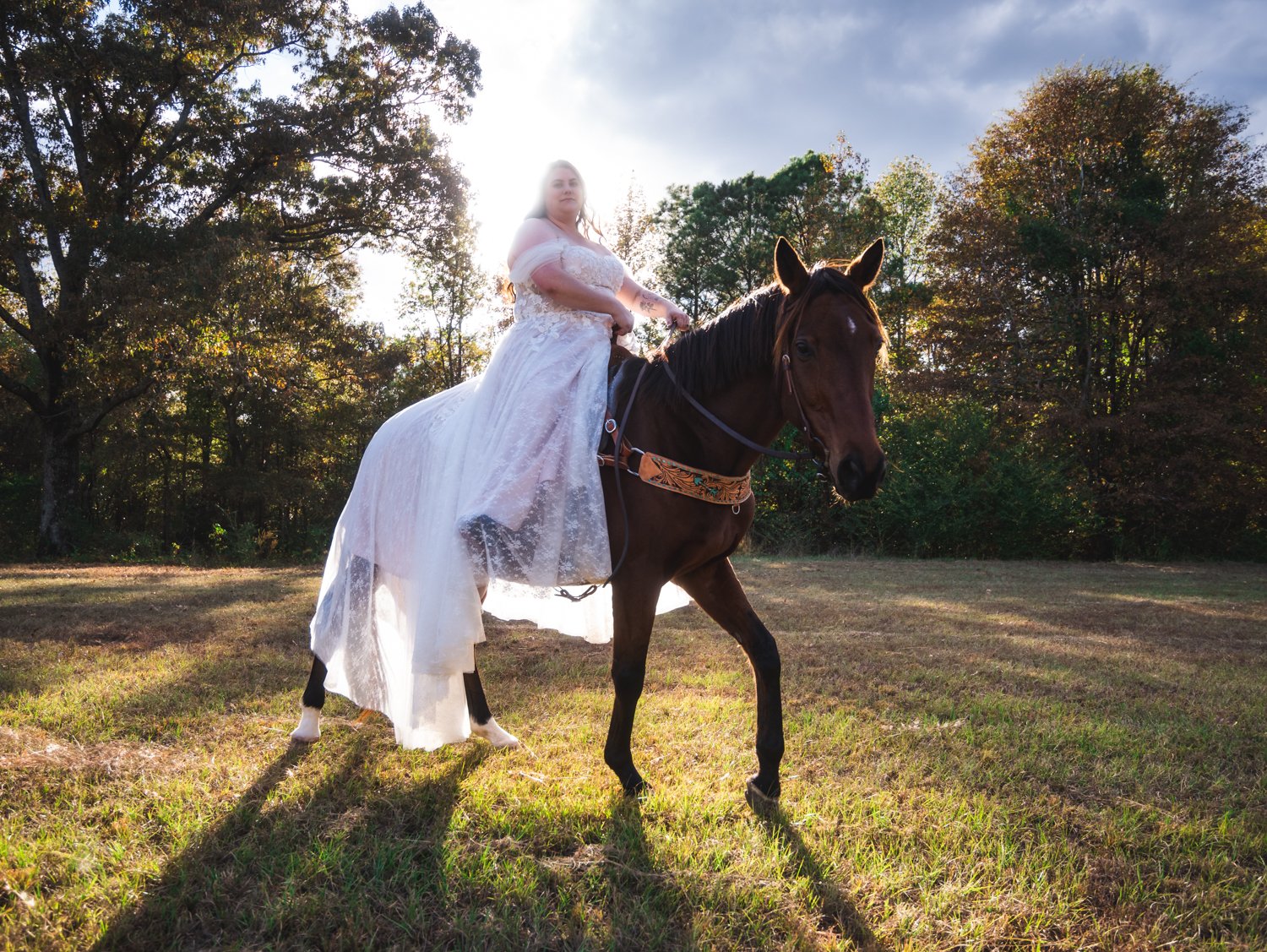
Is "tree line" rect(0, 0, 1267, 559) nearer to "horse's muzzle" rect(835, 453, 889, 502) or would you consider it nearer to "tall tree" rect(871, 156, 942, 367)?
"tall tree" rect(871, 156, 942, 367)

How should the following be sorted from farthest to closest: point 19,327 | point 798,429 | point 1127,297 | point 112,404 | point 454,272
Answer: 1. point 454,272
2. point 1127,297
3. point 112,404
4. point 19,327
5. point 798,429

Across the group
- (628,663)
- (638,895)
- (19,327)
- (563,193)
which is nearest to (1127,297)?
(563,193)

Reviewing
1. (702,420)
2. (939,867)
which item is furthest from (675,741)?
(702,420)

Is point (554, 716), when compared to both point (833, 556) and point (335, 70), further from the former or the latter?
point (335, 70)

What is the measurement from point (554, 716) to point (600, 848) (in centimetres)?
167

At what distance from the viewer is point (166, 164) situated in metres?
16.9

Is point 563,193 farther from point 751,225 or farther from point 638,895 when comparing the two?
point 751,225

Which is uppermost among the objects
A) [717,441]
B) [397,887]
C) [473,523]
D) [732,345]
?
[732,345]

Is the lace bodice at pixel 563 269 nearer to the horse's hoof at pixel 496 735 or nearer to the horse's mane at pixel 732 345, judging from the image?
the horse's mane at pixel 732 345

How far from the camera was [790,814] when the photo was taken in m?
2.94

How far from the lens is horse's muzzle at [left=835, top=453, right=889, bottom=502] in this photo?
97.3 inches

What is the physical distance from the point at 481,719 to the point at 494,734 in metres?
0.12

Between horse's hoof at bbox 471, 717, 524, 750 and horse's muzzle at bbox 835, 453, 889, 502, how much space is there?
2314mm

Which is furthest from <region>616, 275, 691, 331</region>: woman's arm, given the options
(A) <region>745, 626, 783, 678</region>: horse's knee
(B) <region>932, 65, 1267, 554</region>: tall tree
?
(B) <region>932, 65, 1267, 554</region>: tall tree
